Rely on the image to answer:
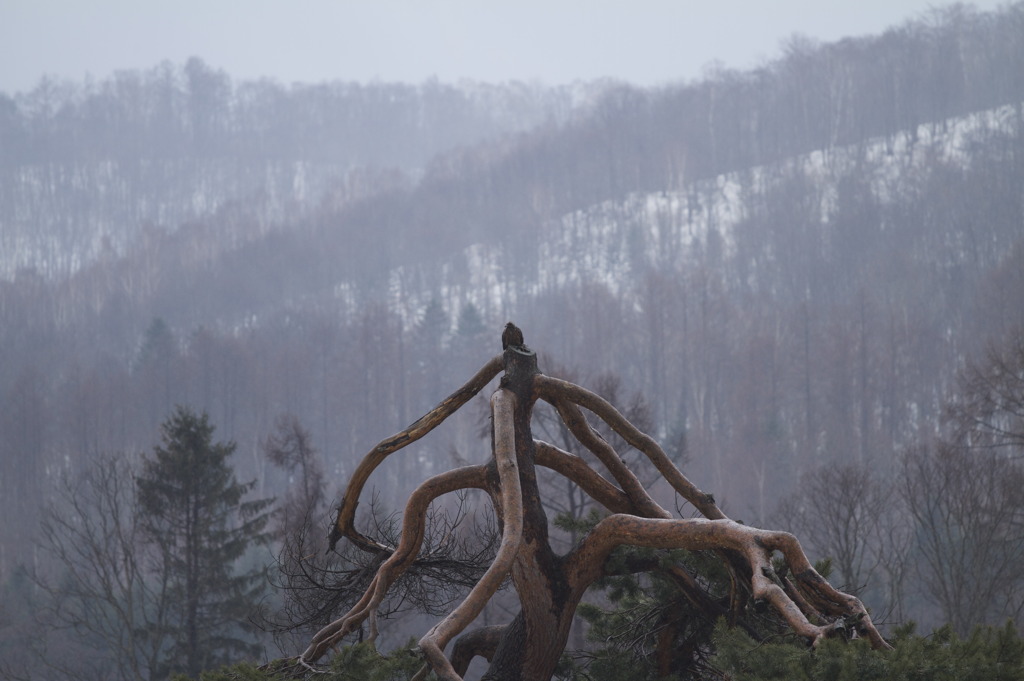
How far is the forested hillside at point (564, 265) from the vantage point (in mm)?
58250

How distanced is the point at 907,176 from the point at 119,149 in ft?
250

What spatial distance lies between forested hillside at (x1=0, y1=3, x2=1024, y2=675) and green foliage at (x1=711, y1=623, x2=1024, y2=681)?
29.2 m

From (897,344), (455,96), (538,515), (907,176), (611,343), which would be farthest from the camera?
(455,96)

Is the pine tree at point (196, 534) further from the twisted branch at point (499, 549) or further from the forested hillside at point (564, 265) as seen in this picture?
the twisted branch at point (499, 549)

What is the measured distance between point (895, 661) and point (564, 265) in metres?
75.9

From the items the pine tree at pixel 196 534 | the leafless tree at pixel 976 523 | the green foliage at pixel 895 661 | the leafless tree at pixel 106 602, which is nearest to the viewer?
the green foliage at pixel 895 661

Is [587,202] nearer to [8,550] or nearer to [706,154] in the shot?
[706,154]

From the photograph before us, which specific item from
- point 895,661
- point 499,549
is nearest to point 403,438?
point 499,549

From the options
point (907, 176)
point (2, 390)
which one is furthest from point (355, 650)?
point (907, 176)

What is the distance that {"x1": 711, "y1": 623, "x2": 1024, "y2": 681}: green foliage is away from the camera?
3.69m

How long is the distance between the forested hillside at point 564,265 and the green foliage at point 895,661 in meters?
29.2

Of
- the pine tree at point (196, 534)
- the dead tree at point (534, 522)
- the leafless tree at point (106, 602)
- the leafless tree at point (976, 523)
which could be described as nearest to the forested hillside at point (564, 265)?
the leafless tree at point (106, 602)

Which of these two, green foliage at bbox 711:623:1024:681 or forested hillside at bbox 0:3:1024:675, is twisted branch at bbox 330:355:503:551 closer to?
green foliage at bbox 711:623:1024:681

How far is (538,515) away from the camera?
213 inches
